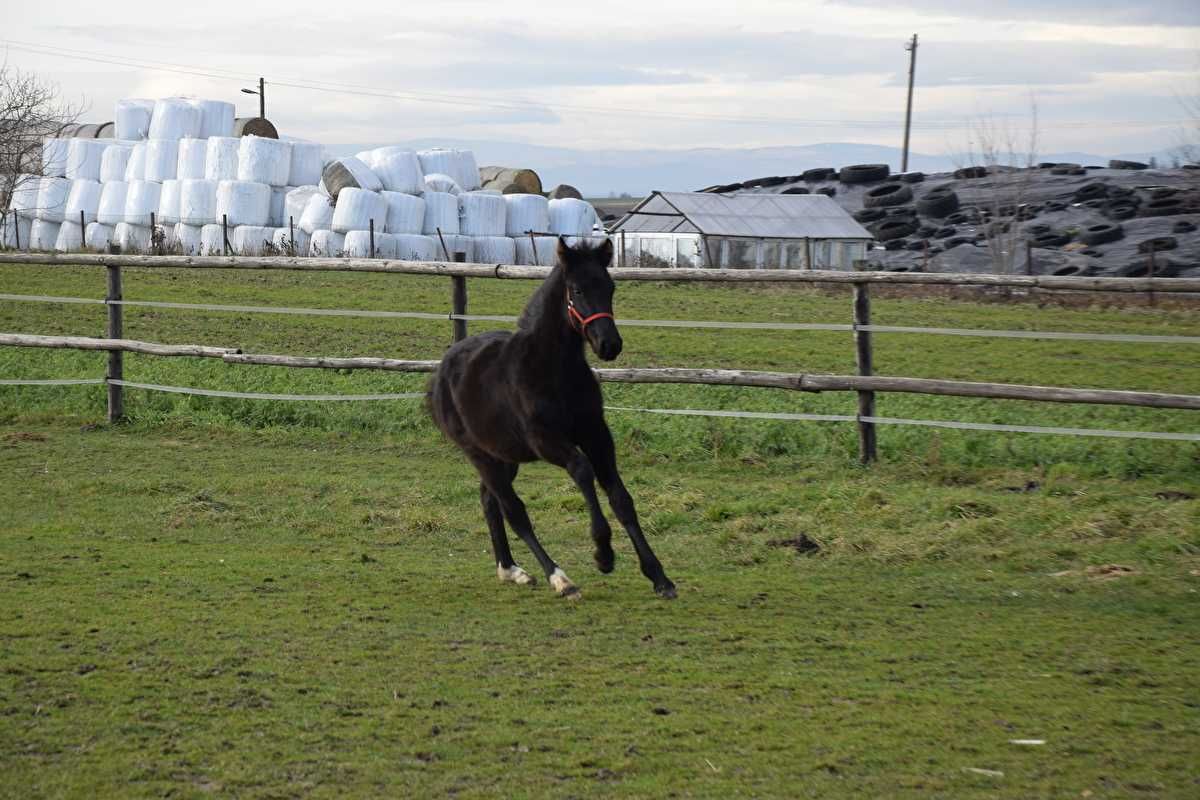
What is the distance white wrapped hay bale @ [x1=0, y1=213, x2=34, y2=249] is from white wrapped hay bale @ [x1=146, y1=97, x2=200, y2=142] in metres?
4.41

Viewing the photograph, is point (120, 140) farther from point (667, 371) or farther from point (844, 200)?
point (667, 371)

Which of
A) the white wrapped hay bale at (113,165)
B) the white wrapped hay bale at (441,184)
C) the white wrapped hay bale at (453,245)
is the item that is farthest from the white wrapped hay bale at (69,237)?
the white wrapped hay bale at (441,184)

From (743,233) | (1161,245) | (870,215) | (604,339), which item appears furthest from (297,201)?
(604,339)

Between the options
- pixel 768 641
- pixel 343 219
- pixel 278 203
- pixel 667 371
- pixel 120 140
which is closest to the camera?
pixel 768 641

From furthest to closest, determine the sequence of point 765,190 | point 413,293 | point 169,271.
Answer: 1. point 765,190
2. point 169,271
3. point 413,293

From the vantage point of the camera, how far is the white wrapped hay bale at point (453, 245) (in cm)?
3450

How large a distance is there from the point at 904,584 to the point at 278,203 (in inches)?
1235

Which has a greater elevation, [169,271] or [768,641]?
[169,271]

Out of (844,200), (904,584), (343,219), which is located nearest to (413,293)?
(343,219)

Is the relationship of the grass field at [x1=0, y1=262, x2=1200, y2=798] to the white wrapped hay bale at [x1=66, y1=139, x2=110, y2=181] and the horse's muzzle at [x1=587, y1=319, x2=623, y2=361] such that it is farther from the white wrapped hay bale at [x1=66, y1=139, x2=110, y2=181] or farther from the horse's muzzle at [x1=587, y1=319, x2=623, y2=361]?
the white wrapped hay bale at [x1=66, y1=139, x2=110, y2=181]

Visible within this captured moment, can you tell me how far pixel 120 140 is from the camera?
38250mm

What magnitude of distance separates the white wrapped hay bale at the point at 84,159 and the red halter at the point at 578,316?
3443cm

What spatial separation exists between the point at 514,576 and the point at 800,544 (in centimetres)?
177

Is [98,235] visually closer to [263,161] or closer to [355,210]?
[263,161]
